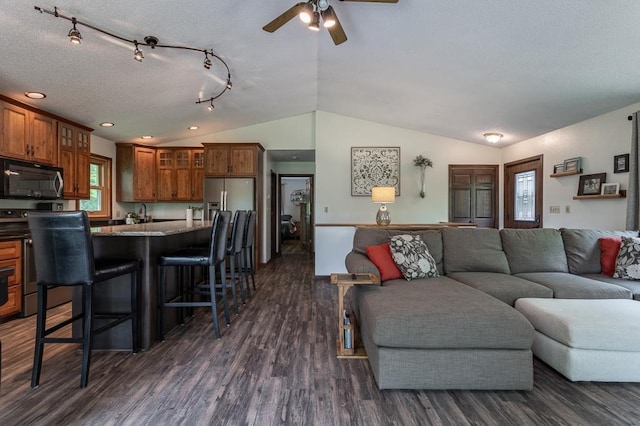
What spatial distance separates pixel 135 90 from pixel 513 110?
461 cm

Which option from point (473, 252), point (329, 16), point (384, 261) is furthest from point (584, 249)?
point (329, 16)

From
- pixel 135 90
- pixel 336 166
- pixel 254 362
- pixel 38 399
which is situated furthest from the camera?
pixel 336 166

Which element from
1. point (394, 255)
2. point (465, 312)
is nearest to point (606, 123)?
point (394, 255)

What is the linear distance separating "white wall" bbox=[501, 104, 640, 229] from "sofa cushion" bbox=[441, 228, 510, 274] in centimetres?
146

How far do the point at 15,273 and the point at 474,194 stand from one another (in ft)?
21.5

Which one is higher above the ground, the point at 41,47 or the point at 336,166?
the point at 41,47

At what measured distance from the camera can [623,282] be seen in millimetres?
2812

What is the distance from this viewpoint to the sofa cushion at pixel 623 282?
264 centimetres

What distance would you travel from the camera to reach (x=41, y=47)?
2.70 meters

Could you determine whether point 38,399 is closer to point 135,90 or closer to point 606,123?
point 135,90

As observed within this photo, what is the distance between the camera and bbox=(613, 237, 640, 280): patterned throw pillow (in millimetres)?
2852

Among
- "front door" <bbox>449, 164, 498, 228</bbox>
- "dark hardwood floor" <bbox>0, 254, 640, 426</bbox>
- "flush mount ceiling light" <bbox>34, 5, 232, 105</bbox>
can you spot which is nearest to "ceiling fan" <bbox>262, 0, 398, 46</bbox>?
"flush mount ceiling light" <bbox>34, 5, 232, 105</bbox>

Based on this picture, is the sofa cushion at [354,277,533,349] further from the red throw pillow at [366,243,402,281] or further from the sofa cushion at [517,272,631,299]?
the sofa cushion at [517,272,631,299]

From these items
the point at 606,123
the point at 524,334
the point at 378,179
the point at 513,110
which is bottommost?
the point at 524,334
